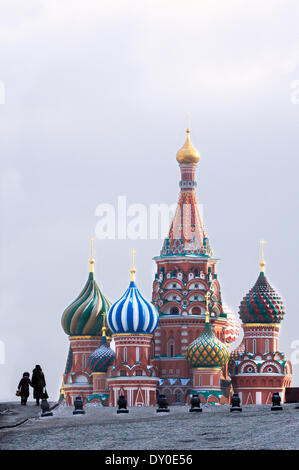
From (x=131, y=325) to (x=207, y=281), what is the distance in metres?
5.49

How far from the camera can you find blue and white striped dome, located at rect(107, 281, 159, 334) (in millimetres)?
72625

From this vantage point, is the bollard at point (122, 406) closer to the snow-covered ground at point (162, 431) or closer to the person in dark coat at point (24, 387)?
the snow-covered ground at point (162, 431)

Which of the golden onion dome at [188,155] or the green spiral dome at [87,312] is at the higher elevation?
the golden onion dome at [188,155]

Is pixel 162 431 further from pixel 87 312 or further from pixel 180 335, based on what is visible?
pixel 87 312

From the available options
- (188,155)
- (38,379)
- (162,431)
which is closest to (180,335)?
(188,155)

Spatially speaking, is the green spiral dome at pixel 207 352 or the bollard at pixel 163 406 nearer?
the bollard at pixel 163 406

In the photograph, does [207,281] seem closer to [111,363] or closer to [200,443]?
[111,363]

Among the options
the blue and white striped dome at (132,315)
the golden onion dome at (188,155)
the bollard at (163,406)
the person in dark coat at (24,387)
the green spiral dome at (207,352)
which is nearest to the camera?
the bollard at (163,406)

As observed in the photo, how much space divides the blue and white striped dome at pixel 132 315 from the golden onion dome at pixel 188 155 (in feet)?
23.8

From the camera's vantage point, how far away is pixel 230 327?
263 feet

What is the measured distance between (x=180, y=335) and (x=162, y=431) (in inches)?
1886

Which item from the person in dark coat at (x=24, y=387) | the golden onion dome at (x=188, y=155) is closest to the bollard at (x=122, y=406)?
the person in dark coat at (x=24, y=387)

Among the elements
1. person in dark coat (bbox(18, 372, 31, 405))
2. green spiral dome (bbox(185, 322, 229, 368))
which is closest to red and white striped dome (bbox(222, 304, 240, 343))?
green spiral dome (bbox(185, 322, 229, 368))

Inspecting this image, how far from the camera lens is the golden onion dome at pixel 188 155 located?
77.1m
